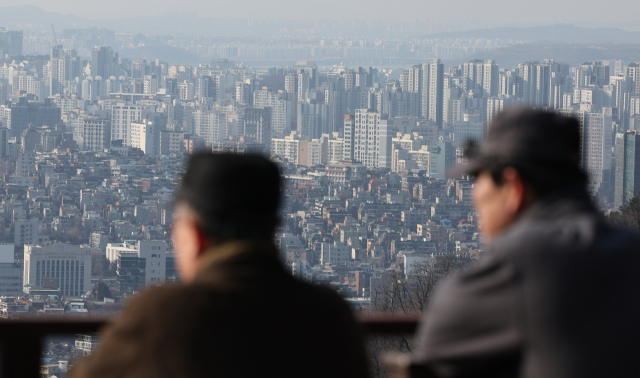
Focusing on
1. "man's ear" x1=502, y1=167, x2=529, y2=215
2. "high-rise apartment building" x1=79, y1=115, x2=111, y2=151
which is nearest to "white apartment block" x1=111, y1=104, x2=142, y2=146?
"high-rise apartment building" x1=79, y1=115, x2=111, y2=151

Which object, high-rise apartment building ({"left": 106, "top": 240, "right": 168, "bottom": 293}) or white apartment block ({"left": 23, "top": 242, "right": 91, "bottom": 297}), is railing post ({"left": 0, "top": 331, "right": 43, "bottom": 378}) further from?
white apartment block ({"left": 23, "top": 242, "right": 91, "bottom": 297})

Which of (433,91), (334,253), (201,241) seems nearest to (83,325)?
(201,241)

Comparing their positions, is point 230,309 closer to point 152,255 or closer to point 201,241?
point 201,241

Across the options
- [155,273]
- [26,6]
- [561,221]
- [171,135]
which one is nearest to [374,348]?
[561,221]

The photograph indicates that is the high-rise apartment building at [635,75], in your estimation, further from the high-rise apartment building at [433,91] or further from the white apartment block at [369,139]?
the white apartment block at [369,139]

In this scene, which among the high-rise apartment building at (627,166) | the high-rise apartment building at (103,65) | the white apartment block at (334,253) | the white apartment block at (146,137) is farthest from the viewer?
the high-rise apartment building at (103,65)

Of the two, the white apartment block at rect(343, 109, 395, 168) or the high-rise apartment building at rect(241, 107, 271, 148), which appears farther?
the high-rise apartment building at rect(241, 107, 271, 148)

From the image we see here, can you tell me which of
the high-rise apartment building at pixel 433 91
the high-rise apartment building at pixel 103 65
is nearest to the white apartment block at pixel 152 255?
the high-rise apartment building at pixel 433 91
